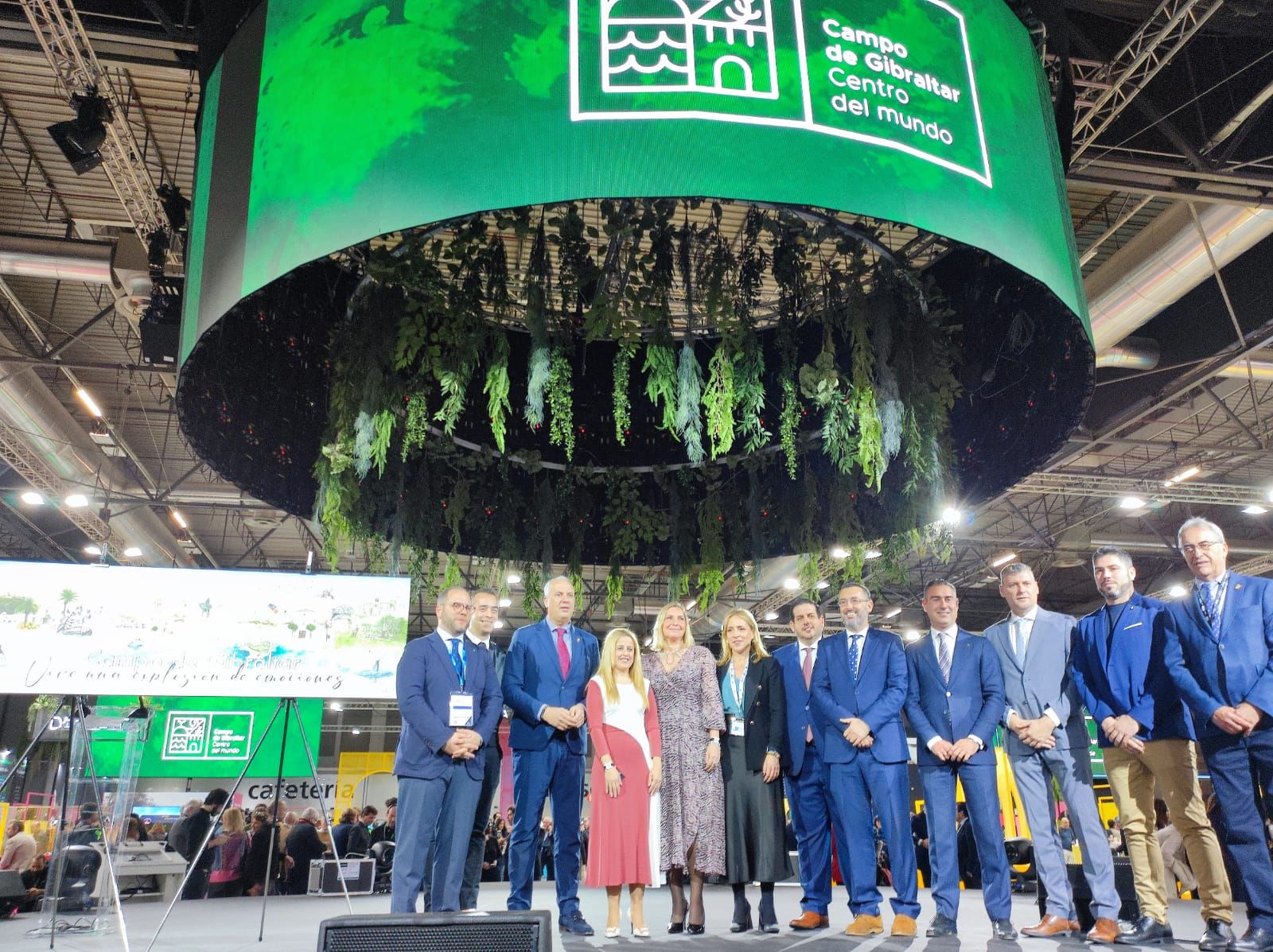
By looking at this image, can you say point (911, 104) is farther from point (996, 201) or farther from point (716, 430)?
point (716, 430)

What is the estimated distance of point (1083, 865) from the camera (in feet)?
14.1

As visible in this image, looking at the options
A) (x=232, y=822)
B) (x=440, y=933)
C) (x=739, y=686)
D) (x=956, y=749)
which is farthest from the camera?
(x=232, y=822)

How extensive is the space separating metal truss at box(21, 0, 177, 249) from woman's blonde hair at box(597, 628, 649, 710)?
5.08 meters

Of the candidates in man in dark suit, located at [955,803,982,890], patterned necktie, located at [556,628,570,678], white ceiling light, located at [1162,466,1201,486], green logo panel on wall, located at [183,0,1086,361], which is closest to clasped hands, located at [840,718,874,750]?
patterned necktie, located at [556,628,570,678]

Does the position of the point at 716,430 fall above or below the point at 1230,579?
above

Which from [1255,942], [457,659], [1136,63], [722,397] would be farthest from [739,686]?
[1136,63]

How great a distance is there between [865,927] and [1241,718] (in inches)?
72.0

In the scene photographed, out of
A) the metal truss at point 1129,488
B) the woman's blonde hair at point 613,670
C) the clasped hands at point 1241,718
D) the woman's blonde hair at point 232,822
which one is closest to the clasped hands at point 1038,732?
the clasped hands at point 1241,718

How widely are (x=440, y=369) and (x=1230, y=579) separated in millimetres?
3553

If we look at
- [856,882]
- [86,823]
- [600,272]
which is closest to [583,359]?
[600,272]

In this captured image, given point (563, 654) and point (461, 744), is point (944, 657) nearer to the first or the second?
point (563, 654)

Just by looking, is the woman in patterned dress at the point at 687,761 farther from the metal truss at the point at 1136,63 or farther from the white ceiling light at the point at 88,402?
the white ceiling light at the point at 88,402

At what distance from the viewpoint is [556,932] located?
200 inches

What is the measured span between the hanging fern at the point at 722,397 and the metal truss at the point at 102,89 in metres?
4.67
